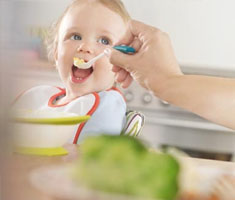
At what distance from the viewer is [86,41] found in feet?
1.83

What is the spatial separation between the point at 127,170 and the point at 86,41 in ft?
1.42

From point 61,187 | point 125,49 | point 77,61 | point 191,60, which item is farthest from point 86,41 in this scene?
point 191,60

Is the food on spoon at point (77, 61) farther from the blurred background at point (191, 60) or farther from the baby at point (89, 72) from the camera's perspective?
the blurred background at point (191, 60)

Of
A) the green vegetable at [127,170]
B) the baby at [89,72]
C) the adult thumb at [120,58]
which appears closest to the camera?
the green vegetable at [127,170]

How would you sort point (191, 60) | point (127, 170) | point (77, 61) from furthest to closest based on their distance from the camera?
1. point (191, 60)
2. point (77, 61)
3. point (127, 170)

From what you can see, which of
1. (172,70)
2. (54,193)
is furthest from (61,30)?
(54,193)

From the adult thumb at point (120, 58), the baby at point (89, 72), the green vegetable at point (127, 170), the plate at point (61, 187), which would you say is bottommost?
the baby at point (89, 72)

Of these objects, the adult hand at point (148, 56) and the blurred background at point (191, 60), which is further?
the blurred background at point (191, 60)

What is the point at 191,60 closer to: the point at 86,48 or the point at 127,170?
the point at 86,48

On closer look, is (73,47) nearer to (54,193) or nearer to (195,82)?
(195,82)

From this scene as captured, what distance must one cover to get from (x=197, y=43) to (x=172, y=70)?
76 centimetres

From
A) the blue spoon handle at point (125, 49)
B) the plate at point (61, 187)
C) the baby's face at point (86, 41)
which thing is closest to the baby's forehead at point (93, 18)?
the baby's face at point (86, 41)

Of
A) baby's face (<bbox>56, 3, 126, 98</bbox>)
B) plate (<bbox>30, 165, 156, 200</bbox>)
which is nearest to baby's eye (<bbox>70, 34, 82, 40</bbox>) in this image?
baby's face (<bbox>56, 3, 126, 98</bbox>)

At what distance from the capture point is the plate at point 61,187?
5.3 inches
